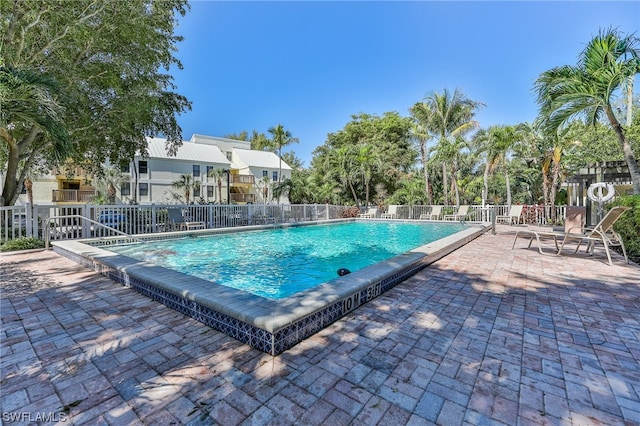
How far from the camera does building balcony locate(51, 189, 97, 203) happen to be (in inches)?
797

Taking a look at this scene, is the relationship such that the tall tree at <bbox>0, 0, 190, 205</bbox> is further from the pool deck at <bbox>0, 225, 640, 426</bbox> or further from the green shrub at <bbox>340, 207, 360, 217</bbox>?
the green shrub at <bbox>340, 207, 360, 217</bbox>

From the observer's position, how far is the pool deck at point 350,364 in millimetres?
1730

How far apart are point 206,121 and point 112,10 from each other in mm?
44627

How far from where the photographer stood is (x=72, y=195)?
829 inches

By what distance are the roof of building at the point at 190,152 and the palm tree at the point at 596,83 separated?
2291cm

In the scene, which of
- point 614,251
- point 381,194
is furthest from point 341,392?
point 381,194

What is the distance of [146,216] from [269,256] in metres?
5.21

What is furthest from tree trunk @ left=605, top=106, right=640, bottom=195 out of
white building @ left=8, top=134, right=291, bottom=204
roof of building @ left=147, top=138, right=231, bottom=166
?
roof of building @ left=147, top=138, right=231, bottom=166

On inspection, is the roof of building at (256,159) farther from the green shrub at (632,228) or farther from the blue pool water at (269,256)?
the green shrub at (632,228)

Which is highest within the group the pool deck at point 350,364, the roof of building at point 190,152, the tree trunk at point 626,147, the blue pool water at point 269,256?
the roof of building at point 190,152

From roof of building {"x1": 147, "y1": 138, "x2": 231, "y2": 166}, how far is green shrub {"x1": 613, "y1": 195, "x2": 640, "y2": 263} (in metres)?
24.6

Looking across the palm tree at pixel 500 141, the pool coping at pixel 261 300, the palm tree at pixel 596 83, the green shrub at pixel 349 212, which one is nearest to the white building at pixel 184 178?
the green shrub at pixel 349 212
